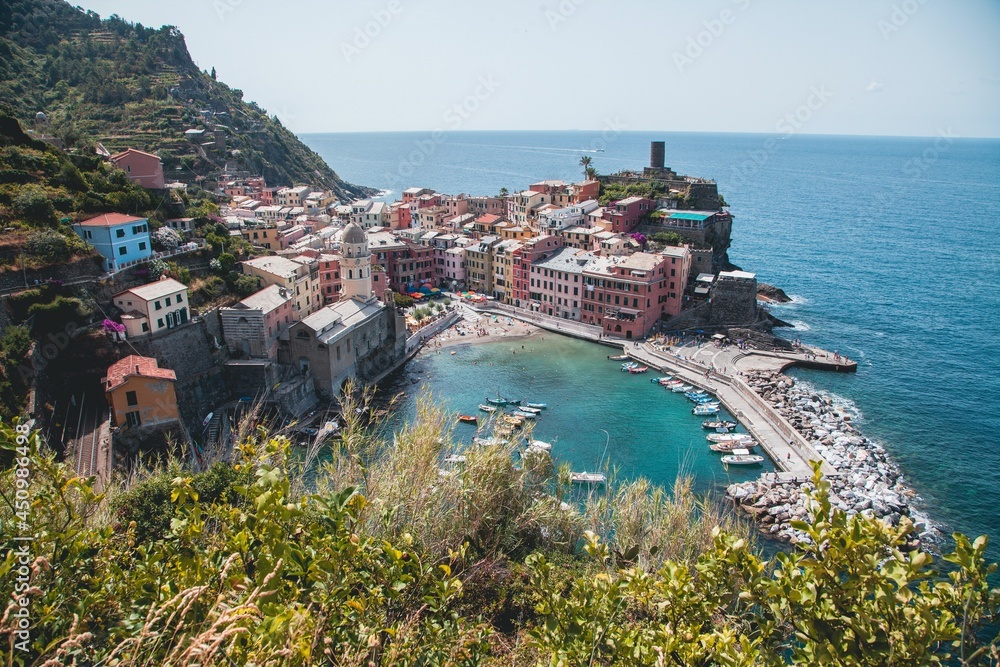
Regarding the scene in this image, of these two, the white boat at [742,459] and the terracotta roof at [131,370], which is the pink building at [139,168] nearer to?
the terracotta roof at [131,370]

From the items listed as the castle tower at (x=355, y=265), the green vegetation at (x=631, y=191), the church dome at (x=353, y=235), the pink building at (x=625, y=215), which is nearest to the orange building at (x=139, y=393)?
the castle tower at (x=355, y=265)

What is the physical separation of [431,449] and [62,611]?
945cm

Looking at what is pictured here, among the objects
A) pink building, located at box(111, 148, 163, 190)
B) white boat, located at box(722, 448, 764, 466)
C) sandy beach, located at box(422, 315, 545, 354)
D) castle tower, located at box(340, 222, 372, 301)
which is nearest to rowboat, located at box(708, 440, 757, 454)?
white boat, located at box(722, 448, 764, 466)

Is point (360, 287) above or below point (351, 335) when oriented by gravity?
above

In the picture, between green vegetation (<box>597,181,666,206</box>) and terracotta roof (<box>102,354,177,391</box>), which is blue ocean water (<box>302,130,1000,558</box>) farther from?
terracotta roof (<box>102,354,177,391</box>)

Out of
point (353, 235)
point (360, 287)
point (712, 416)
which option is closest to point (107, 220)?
point (353, 235)

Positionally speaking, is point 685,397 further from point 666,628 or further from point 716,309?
point 666,628

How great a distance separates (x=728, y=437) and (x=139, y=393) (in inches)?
1034

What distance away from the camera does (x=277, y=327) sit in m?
34.2

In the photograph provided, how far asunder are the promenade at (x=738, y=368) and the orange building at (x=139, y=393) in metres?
26.1

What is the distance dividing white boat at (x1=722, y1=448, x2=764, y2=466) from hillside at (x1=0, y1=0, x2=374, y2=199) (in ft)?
168

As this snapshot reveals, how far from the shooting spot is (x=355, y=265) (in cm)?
3941

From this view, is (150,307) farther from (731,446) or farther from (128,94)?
(128,94)

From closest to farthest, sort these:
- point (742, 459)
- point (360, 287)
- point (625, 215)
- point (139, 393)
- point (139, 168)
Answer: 1. point (139, 393)
2. point (742, 459)
3. point (139, 168)
4. point (360, 287)
5. point (625, 215)
